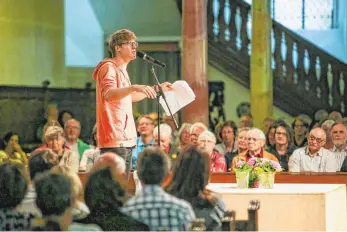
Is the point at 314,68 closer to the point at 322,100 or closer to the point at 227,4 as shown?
the point at 322,100

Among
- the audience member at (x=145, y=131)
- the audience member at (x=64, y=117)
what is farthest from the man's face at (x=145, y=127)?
the audience member at (x=64, y=117)

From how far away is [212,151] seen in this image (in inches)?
472

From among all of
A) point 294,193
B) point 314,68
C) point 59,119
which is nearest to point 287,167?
point 294,193

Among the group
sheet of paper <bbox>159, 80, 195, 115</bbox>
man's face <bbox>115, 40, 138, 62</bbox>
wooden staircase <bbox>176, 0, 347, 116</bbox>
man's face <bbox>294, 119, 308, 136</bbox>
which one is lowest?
man's face <bbox>294, 119, 308, 136</bbox>

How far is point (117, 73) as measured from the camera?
367 inches

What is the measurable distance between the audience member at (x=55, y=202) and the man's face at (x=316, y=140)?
6217 mm

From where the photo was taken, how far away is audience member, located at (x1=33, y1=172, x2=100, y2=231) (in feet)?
20.7

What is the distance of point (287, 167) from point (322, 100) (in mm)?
7158

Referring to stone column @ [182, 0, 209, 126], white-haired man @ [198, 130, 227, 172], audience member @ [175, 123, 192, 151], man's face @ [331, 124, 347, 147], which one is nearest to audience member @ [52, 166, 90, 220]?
white-haired man @ [198, 130, 227, 172]

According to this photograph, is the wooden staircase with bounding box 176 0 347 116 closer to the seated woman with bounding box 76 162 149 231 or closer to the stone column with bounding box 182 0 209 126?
the stone column with bounding box 182 0 209 126

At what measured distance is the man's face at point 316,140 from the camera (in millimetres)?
12258

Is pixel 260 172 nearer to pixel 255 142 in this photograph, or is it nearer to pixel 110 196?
pixel 255 142

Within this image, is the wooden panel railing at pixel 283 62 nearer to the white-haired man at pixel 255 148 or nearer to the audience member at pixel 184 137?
the audience member at pixel 184 137

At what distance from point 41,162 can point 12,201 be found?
883 mm
